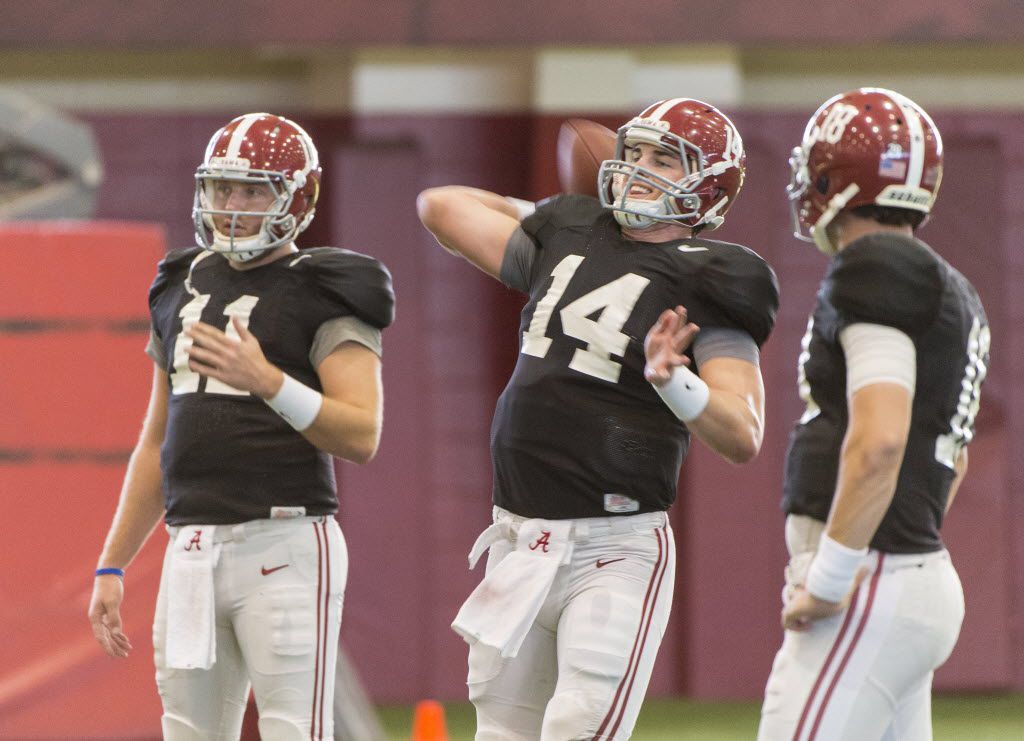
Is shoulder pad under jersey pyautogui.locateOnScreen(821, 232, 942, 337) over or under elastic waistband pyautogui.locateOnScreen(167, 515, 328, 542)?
over

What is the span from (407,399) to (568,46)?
5.82 feet

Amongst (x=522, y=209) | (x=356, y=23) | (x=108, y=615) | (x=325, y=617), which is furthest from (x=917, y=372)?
(x=356, y=23)

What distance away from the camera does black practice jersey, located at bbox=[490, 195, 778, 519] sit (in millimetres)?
3021

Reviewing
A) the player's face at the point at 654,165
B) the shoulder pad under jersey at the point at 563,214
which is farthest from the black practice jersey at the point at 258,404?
the player's face at the point at 654,165

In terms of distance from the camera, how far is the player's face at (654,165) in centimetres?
313

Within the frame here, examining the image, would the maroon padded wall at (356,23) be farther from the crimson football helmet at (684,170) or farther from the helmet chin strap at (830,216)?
the helmet chin strap at (830,216)

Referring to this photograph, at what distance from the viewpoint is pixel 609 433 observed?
304cm

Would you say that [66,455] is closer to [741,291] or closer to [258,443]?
[258,443]

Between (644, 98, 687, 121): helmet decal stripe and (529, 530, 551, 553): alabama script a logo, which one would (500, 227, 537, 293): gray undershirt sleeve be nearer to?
(644, 98, 687, 121): helmet decal stripe

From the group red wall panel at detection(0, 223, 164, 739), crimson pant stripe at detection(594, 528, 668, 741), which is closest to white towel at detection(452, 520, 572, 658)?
crimson pant stripe at detection(594, 528, 668, 741)

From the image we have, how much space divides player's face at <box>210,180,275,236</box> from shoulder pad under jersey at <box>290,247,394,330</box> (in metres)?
0.12

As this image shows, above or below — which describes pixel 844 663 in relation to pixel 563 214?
below

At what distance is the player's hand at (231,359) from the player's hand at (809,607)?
1.06 meters

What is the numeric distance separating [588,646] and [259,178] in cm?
118
